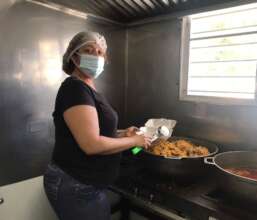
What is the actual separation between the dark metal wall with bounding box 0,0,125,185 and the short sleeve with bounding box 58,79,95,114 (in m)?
0.38

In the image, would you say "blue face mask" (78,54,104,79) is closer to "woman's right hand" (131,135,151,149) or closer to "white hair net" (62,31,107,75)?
"white hair net" (62,31,107,75)

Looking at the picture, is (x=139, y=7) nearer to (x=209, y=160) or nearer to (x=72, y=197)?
(x=209, y=160)

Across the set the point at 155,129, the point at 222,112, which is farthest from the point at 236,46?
the point at 155,129

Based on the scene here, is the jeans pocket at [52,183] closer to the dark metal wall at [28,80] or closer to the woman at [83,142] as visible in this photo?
the woman at [83,142]

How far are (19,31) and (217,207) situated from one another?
988mm

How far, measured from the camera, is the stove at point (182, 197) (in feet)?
2.55

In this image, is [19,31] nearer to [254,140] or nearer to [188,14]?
[188,14]

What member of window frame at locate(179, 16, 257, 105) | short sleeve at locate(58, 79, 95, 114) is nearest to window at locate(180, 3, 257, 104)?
window frame at locate(179, 16, 257, 105)

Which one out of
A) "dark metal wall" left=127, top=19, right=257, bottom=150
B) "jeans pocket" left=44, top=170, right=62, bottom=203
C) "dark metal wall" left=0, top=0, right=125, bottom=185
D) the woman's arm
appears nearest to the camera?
the woman's arm

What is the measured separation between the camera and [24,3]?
3.54ft

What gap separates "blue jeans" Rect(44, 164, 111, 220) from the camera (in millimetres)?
815

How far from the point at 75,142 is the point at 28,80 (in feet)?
1.55

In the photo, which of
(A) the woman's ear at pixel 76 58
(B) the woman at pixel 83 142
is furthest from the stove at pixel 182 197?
(A) the woman's ear at pixel 76 58

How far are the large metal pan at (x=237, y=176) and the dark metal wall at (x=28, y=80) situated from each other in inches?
29.2
